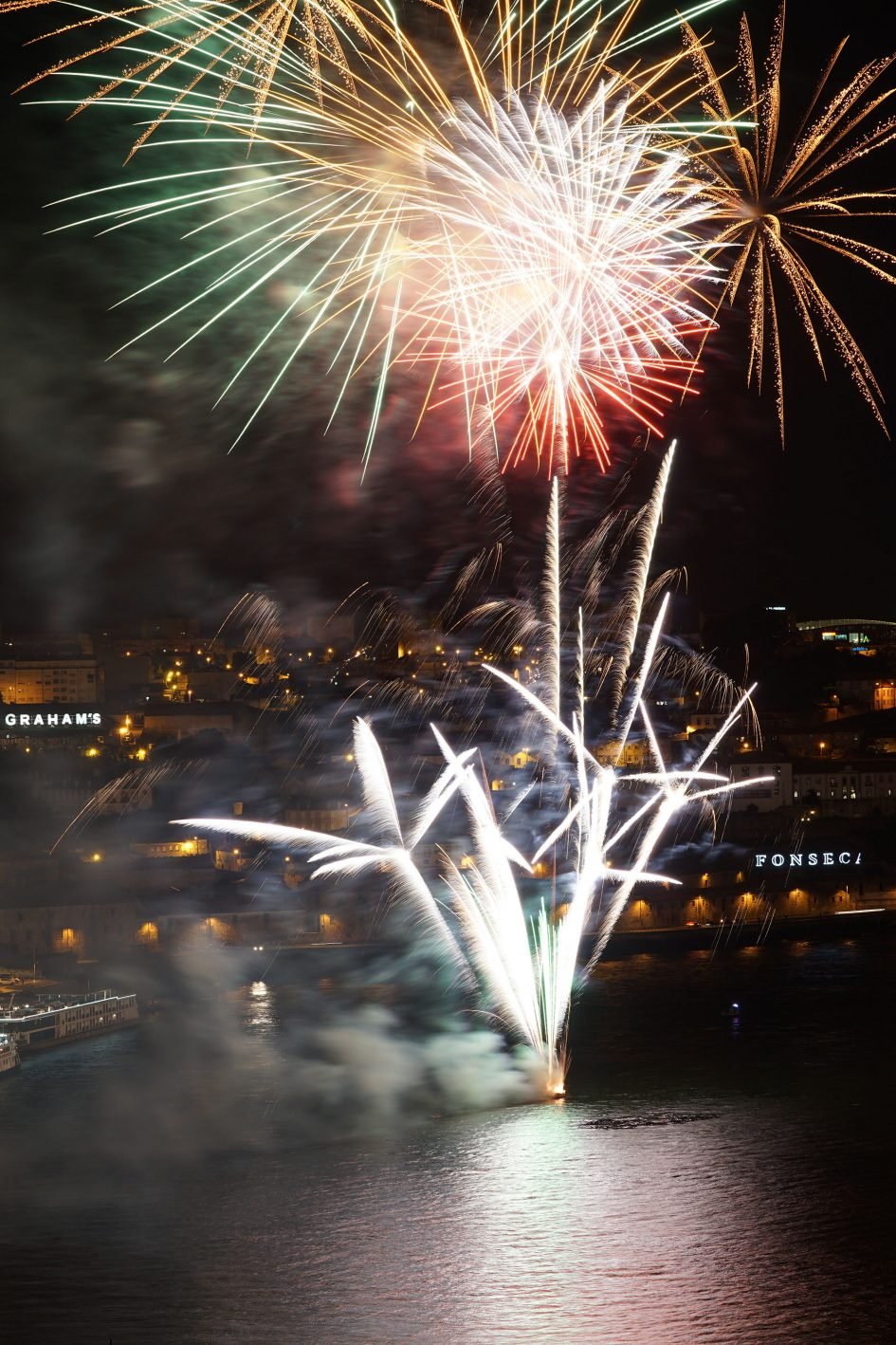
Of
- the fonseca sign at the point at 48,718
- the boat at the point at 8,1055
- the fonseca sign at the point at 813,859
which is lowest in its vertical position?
the boat at the point at 8,1055

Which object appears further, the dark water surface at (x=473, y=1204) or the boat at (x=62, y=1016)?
the boat at (x=62, y=1016)

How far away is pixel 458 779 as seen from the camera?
6969 millimetres

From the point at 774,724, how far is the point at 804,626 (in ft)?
34.9

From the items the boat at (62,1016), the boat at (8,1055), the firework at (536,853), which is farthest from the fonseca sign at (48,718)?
the boat at (8,1055)

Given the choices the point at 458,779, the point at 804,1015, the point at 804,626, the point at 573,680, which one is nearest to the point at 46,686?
the point at 573,680

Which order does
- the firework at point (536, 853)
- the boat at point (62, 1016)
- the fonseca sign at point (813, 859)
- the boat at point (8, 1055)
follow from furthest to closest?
the fonseca sign at point (813, 859) → the boat at point (62, 1016) → the boat at point (8, 1055) → the firework at point (536, 853)

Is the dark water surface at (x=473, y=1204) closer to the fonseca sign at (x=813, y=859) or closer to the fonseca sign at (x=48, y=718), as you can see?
the fonseca sign at (x=813, y=859)

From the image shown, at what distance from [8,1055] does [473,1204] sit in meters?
4.02

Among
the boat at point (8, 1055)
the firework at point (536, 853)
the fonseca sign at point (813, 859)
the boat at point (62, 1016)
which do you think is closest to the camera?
the firework at point (536, 853)

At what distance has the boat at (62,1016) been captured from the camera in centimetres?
1004

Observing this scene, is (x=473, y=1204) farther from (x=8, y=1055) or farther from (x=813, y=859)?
(x=813, y=859)

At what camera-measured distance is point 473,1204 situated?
6703 mm

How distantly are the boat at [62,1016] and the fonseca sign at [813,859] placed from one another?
671cm

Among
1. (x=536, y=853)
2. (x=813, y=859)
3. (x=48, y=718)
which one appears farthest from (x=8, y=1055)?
(x=48, y=718)
